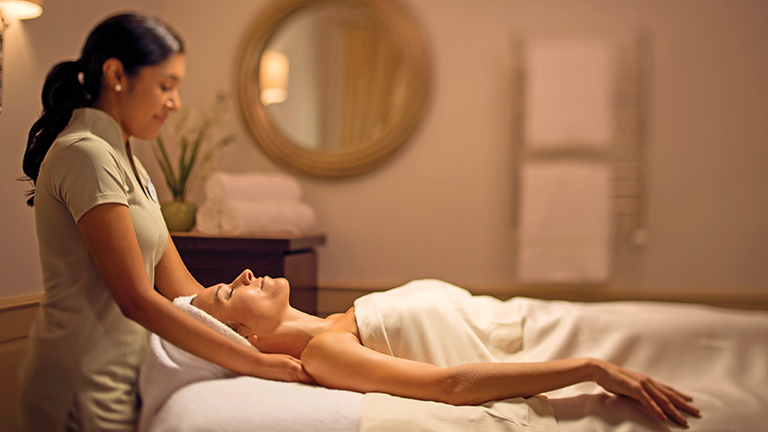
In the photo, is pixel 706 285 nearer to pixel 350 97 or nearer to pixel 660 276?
pixel 660 276

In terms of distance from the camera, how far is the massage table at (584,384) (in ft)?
1.97

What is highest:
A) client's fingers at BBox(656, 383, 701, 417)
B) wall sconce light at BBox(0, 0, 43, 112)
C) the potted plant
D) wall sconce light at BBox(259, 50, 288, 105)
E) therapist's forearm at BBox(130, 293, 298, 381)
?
wall sconce light at BBox(259, 50, 288, 105)

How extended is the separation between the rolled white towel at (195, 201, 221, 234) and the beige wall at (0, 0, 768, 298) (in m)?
0.35

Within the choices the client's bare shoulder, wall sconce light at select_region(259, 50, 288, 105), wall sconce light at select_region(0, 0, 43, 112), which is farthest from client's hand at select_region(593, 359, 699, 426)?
wall sconce light at select_region(259, 50, 288, 105)

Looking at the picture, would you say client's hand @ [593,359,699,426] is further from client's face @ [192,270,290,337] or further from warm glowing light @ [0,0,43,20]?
warm glowing light @ [0,0,43,20]

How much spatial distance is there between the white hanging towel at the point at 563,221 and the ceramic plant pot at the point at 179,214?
1044 mm

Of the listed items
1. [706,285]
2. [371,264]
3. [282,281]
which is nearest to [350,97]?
[371,264]

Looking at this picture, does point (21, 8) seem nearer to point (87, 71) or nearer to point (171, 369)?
point (87, 71)

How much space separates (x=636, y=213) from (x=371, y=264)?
84 cm

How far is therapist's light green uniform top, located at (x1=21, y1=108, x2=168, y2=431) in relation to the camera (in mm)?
507

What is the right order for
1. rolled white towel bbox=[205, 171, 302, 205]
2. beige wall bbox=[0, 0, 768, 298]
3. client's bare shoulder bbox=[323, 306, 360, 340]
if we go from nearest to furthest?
1. client's bare shoulder bbox=[323, 306, 360, 340]
2. rolled white towel bbox=[205, 171, 302, 205]
3. beige wall bbox=[0, 0, 768, 298]

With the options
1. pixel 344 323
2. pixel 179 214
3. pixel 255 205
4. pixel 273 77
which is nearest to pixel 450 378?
pixel 344 323

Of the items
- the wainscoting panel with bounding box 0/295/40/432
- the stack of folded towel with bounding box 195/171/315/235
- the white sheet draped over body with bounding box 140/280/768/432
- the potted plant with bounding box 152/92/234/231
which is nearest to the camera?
the wainscoting panel with bounding box 0/295/40/432

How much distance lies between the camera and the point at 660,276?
1.38 meters
